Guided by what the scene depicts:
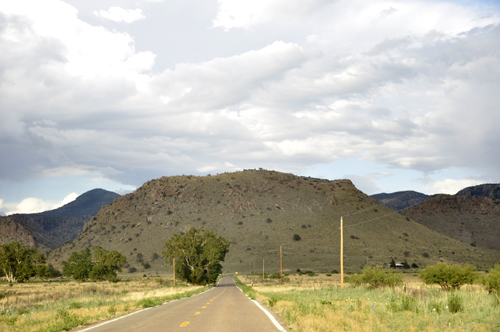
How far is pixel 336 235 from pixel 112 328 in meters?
113

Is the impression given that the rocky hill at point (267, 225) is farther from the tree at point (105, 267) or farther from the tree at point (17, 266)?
the tree at point (17, 266)

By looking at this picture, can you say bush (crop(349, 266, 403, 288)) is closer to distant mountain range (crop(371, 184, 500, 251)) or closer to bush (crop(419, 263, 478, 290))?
bush (crop(419, 263, 478, 290))

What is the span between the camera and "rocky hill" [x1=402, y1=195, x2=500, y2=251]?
141 meters

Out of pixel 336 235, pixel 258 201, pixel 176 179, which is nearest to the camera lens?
pixel 336 235

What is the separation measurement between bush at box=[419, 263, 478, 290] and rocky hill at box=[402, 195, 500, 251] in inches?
4482

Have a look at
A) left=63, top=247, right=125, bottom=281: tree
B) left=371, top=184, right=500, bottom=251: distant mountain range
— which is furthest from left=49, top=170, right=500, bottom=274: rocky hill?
left=63, top=247, right=125, bottom=281: tree

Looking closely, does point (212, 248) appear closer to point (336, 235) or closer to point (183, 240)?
point (183, 240)

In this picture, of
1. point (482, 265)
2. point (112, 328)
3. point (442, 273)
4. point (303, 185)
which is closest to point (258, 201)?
point (303, 185)

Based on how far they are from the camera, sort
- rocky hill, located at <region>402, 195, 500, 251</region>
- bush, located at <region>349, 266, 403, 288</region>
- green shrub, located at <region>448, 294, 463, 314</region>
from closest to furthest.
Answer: green shrub, located at <region>448, 294, 463, 314</region>, bush, located at <region>349, 266, 403, 288</region>, rocky hill, located at <region>402, 195, 500, 251</region>

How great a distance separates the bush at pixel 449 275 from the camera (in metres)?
35.4

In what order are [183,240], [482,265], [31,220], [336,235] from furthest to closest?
[31,220] < [336,235] < [482,265] < [183,240]

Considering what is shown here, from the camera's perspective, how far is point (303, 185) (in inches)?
6127

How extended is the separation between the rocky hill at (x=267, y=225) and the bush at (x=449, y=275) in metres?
62.2

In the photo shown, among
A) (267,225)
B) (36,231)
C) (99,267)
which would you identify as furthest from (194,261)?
(36,231)
